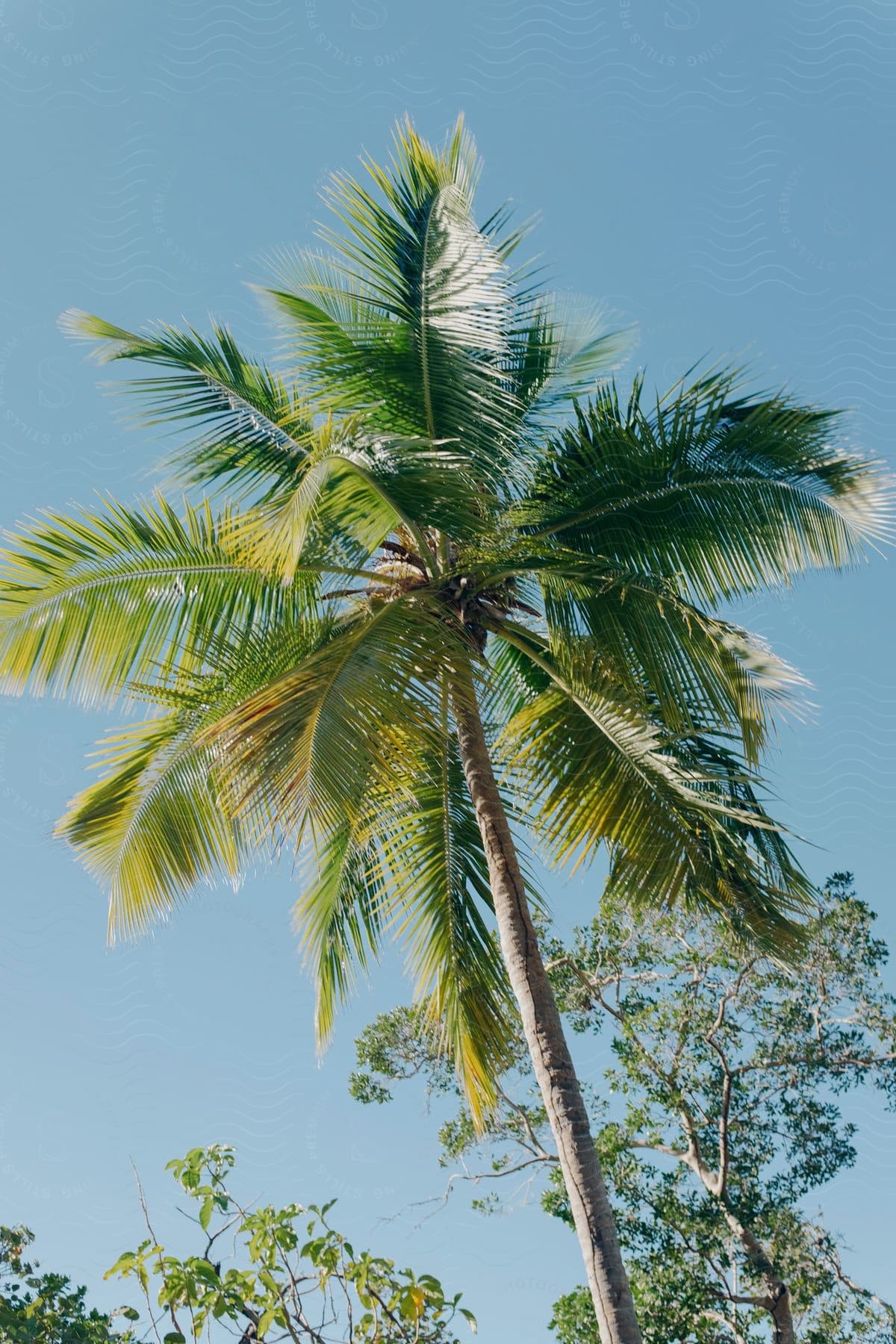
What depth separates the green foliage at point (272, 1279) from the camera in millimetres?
3373

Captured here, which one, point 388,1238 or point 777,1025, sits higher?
point 777,1025

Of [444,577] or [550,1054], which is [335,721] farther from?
[550,1054]

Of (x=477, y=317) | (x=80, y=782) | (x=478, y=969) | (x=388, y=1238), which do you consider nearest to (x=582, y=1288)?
(x=388, y=1238)

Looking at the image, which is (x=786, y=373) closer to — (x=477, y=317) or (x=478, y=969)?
(x=477, y=317)

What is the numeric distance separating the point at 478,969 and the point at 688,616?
2409 millimetres

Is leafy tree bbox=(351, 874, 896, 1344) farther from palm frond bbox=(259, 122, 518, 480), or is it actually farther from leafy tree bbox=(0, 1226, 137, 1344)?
palm frond bbox=(259, 122, 518, 480)

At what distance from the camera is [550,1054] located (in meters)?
5.65

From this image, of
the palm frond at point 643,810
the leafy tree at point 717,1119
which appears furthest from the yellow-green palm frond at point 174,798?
the leafy tree at point 717,1119

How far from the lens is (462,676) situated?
20.5 feet

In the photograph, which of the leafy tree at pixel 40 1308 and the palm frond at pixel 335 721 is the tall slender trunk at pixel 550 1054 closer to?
the palm frond at pixel 335 721

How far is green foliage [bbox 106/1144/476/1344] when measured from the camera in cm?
337

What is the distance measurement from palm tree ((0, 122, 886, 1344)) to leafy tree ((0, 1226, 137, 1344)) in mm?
3528

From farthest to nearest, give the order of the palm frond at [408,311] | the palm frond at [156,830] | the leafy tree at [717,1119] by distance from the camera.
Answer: the leafy tree at [717,1119] < the palm frond at [408,311] < the palm frond at [156,830]

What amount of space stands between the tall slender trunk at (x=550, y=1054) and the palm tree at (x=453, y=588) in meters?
0.02
